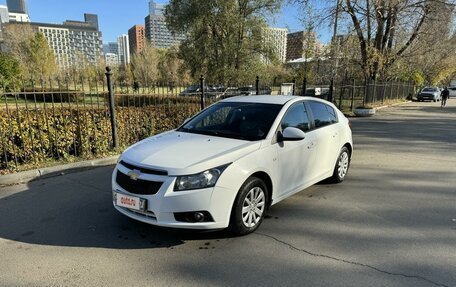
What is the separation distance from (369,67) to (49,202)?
2360 centimetres

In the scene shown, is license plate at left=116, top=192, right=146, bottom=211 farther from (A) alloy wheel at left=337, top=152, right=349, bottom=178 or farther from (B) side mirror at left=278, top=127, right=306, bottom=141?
(A) alloy wheel at left=337, top=152, right=349, bottom=178

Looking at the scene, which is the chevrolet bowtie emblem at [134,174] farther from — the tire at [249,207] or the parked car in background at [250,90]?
the parked car in background at [250,90]

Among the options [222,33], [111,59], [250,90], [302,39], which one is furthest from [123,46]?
[250,90]

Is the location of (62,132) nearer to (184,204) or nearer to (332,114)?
(184,204)

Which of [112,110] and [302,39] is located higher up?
[302,39]

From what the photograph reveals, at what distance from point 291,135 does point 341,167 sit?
215 cm

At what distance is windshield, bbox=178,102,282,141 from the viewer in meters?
4.22

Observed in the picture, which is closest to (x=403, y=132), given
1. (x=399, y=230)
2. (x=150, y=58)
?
(x=399, y=230)

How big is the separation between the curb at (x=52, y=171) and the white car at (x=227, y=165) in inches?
122

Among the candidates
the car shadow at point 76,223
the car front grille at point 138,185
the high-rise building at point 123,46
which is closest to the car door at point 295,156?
the car shadow at point 76,223

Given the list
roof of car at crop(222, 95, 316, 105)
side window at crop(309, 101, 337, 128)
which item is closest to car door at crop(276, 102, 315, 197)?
roof of car at crop(222, 95, 316, 105)

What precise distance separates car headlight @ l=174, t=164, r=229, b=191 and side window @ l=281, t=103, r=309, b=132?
140 cm

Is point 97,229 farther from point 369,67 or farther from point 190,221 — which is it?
point 369,67

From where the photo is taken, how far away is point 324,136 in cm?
502
